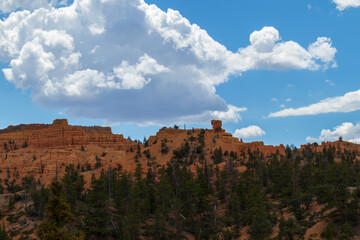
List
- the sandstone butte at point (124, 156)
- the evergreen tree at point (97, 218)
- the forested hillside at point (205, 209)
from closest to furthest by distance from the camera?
the forested hillside at point (205, 209)
the evergreen tree at point (97, 218)
the sandstone butte at point (124, 156)

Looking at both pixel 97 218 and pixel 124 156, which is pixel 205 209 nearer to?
pixel 97 218

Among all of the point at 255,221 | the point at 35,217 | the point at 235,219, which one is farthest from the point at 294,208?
the point at 35,217

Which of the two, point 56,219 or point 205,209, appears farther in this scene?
point 205,209

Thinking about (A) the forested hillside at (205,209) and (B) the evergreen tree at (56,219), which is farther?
(A) the forested hillside at (205,209)

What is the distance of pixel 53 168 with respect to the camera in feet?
557

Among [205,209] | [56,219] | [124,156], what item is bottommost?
[205,209]

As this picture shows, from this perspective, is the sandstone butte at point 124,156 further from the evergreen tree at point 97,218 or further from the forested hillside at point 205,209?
the evergreen tree at point 97,218

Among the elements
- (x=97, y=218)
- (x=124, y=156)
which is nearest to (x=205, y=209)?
(x=97, y=218)

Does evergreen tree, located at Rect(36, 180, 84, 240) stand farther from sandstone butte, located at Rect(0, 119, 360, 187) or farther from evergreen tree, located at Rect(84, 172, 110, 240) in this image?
sandstone butte, located at Rect(0, 119, 360, 187)

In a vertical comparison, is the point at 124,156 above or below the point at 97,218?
above

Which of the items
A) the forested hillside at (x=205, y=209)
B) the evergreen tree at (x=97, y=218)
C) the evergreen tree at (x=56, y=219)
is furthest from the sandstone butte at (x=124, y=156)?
the evergreen tree at (x=56, y=219)

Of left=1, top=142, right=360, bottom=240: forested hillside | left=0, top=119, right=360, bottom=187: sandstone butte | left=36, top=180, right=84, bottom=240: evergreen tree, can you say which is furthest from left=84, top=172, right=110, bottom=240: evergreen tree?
left=0, top=119, right=360, bottom=187: sandstone butte

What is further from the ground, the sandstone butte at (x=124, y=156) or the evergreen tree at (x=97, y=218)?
the sandstone butte at (x=124, y=156)

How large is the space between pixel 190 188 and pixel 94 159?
402ft
